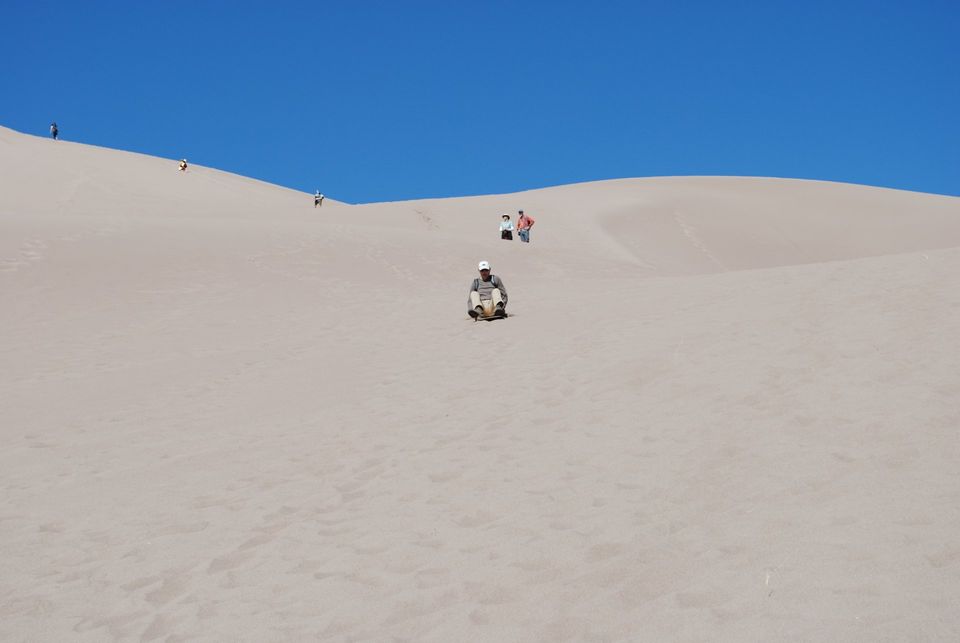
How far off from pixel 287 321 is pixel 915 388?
10.5 meters

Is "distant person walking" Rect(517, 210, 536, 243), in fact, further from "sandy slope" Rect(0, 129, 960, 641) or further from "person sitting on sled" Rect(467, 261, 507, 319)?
"person sitting on sled" Rect(467, 261, 507, 319)

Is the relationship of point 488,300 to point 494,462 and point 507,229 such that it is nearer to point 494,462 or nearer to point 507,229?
point 494,462

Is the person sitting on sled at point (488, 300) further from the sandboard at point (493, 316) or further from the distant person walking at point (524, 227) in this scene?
the distant person walking at point (524, 227)

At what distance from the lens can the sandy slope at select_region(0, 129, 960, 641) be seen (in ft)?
14.8

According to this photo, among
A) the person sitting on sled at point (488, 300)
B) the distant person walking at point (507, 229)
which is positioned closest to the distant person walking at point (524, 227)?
the distant person walking at point (507, 229)

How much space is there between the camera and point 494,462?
7027mm

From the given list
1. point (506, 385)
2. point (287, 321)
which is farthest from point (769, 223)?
point (506, 385)

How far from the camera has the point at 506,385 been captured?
9438 millimetres

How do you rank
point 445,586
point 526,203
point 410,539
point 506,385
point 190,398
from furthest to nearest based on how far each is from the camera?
point 526,203, point 190,398, point 506,385, point 410,539, point 445,586

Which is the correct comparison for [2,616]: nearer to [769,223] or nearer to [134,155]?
[769,223]

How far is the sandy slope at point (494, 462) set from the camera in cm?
452

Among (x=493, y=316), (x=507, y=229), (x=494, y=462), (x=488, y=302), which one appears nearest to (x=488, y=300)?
(x=488, y=302)

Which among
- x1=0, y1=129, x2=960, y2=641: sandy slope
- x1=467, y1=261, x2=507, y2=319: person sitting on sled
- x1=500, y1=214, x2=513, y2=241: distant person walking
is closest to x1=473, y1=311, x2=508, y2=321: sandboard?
x1=467, y1=261, x2=507, y2=319: person sitting on sled

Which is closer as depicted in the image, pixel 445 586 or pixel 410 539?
pixel 445 586
